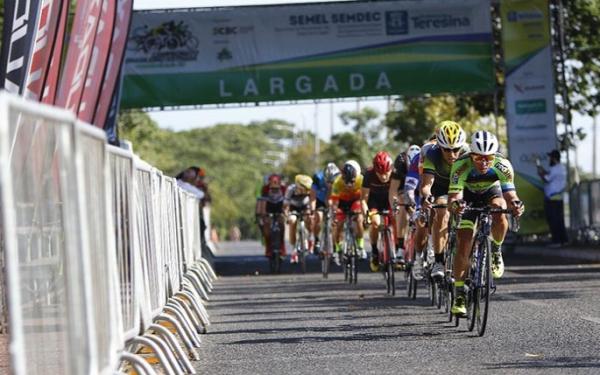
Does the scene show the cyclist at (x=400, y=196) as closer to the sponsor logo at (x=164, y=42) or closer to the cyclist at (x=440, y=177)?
the cyclist at (x=440, y=177)

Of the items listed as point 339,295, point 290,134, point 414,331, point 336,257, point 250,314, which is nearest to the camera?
point 414,331

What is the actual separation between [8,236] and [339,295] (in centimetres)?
1388

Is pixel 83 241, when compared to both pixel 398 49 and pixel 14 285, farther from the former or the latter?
pixel 398 49

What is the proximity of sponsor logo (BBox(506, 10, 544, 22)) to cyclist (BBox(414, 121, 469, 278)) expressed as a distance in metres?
16.3

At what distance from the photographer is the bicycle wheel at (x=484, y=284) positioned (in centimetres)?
1209

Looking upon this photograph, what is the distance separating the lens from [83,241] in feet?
21.3

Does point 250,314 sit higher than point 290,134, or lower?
lower

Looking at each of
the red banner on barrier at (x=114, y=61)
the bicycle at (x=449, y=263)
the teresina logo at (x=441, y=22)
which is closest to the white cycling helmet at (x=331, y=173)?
the red banner on barrier at (x=114, y=61)

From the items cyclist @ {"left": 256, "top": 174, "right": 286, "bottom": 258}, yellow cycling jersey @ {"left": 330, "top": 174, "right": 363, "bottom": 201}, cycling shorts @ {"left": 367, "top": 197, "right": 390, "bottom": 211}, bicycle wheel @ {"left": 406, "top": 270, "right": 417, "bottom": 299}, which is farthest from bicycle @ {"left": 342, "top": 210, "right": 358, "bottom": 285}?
cyclist @ {"left": 256, "top": 174, "right": 286, "bottom": 258}

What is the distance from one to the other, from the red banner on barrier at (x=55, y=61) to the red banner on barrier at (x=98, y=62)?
74 centimetres

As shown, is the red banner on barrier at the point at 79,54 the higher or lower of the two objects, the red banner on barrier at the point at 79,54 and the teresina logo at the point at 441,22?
the lower

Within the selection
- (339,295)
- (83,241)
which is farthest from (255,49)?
(83,241)

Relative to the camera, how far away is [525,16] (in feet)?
102

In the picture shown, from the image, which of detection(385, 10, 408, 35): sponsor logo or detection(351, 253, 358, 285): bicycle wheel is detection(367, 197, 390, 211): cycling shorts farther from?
detection(385, 10, 408, 35): sponsor logo
